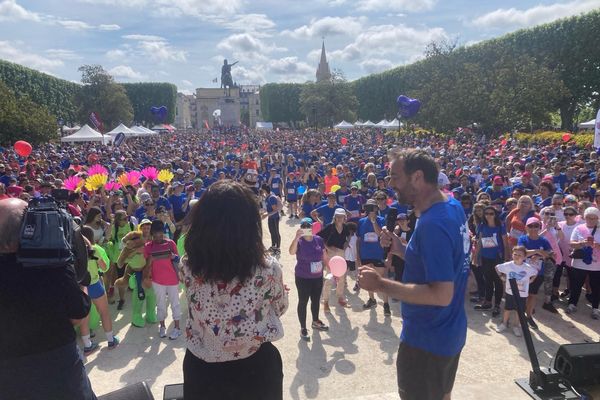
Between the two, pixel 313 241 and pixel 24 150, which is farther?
pixel 24 150

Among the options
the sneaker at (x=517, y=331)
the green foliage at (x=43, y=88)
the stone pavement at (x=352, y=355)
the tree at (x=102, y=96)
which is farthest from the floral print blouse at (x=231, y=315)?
the tree at (x=102, y=96)

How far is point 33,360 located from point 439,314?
2.17 m

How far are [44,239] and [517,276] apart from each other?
5.97m

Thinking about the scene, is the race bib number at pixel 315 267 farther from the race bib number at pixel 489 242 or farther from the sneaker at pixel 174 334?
the race bib number at pixel 489 242

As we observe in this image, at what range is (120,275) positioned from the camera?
7879 mm

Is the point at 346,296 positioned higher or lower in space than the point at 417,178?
lower

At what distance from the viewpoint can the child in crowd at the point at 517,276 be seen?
607cm

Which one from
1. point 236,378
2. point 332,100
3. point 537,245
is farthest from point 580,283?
point 332,100

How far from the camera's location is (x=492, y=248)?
676cm

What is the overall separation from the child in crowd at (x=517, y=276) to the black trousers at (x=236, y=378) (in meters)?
4.87

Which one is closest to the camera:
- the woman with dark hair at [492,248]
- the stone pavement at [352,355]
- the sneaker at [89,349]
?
the stone pavement at [352,355]

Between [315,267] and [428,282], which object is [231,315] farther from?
[315,267]

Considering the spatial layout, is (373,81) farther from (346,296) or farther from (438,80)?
(346,296)

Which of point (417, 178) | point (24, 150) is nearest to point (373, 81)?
point (24, 150)
